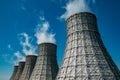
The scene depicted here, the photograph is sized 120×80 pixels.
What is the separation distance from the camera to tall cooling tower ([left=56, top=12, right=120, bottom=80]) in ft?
58.2

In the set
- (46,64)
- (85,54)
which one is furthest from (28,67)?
(85,54)

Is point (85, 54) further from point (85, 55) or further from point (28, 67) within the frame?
point (28, 67)

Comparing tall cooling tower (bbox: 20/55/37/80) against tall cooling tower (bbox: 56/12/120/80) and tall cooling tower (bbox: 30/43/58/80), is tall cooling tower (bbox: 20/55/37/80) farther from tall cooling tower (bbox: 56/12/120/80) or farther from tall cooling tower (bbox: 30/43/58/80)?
tall cooling tower (bbox: 56/12/120/80)

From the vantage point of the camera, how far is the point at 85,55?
61.9 ft

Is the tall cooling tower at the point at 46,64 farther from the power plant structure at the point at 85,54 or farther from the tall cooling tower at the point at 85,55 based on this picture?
the tall cooling tower at the point at 85,55

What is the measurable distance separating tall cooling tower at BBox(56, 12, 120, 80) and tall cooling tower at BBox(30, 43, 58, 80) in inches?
492

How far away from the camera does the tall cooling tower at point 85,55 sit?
17.8 meters

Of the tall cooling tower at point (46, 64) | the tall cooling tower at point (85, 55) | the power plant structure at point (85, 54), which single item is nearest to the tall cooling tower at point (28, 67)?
the tall cooling tower at point (46, 64)

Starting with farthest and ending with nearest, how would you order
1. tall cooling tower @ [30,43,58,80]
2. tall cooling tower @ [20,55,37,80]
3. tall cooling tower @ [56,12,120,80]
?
tall cooling tower @ [20,55,37,80] → tall cooling tower @ [30,43,58,80] → tall cooling tower @ [56,12,120,80]

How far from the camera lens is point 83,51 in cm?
1923

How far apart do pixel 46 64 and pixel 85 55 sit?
50.3 ft

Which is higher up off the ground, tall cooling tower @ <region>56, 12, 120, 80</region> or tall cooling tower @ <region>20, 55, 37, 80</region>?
tall cooling tower @ <region>20, 55, 37, 80</region>

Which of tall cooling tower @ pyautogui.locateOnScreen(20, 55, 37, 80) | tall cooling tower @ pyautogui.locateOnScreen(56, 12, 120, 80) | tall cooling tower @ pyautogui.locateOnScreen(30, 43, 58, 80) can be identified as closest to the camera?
tall cooling tower @ pyautogui.locateOnScreen(56, 12, 120, 80)

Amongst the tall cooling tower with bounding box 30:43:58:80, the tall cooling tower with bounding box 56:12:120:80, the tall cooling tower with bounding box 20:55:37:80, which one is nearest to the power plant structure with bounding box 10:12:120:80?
the tall cooling tower with bounding box 56:12:120:80
